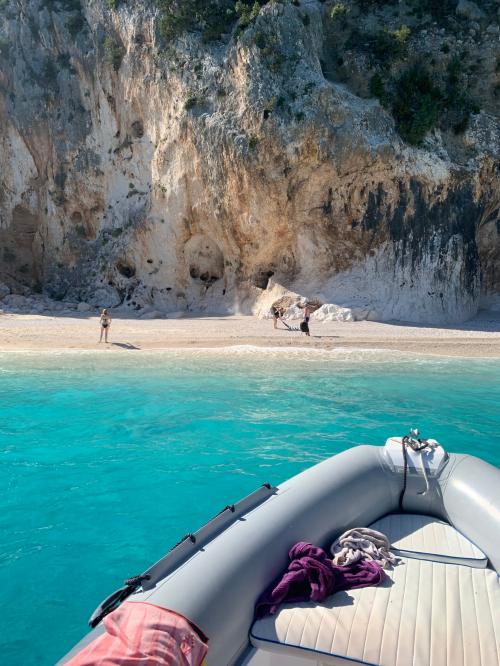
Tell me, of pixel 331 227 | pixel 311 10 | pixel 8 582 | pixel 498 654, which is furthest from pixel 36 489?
pixel 311 10

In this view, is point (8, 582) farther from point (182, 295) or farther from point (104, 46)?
point (104, 46)

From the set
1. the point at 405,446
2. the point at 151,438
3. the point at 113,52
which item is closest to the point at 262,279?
the point at 113,52

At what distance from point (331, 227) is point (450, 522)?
1884 cm

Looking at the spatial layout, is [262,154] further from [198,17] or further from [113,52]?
[113,52]

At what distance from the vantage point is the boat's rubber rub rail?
2.54m

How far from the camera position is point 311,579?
2.90 m

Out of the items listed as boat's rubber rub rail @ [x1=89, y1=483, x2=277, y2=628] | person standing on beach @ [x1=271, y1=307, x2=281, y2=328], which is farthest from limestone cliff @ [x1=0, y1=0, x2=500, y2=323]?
boat's rubber rub rail @ [x1=89, y1=483, x2=277, y2=628]

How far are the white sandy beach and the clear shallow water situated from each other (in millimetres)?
1494

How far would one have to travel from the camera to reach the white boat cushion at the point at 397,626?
2.48 m

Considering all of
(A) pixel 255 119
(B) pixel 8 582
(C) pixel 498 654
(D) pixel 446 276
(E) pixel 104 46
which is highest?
(E) pixel 104 46

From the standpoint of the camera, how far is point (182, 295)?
24.5m

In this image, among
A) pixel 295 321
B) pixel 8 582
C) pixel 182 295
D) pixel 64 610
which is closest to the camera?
pixel 64 610

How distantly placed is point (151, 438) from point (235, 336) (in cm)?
910

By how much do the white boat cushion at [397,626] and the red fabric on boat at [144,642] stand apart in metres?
0.54
